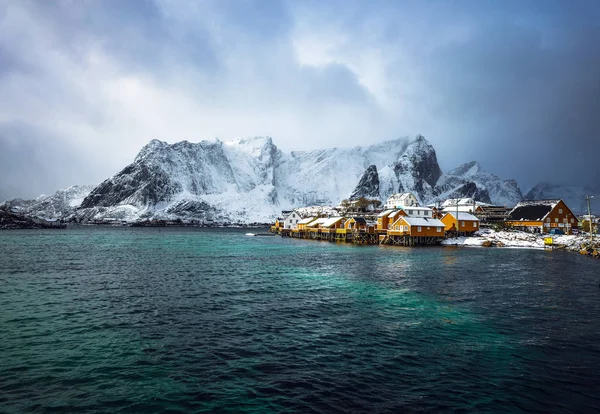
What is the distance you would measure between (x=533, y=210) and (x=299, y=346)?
101889 millimetres

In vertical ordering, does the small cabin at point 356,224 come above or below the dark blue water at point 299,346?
above

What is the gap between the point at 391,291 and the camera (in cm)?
3067

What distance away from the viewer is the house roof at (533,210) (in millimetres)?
93312

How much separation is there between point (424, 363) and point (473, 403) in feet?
10.9

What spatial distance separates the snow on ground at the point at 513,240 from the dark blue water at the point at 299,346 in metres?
45.9

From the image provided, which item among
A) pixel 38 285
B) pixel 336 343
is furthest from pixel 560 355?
pixel 38 285

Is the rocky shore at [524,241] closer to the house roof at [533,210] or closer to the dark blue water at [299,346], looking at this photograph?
the house roof at [533,210]

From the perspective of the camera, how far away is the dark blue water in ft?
40.3

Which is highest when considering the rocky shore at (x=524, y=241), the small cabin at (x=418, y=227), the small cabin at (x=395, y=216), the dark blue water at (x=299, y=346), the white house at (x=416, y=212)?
the white house at (x=416, y=212)

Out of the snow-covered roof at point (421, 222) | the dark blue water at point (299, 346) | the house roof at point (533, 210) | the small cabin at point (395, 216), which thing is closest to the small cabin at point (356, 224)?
the small cabin at point (395, 216)

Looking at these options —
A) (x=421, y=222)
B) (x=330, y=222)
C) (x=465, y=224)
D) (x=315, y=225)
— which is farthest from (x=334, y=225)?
(x=465, y=224)

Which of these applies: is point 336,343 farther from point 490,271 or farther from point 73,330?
point 490,271

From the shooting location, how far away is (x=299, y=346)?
56.3 ft

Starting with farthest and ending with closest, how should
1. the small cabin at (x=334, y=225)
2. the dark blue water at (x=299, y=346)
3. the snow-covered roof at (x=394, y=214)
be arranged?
the small cabin at (x=334, y=225) → the snow-covered roof at (x=394, y=214) → the dark blue water at (x=299, y=346)
